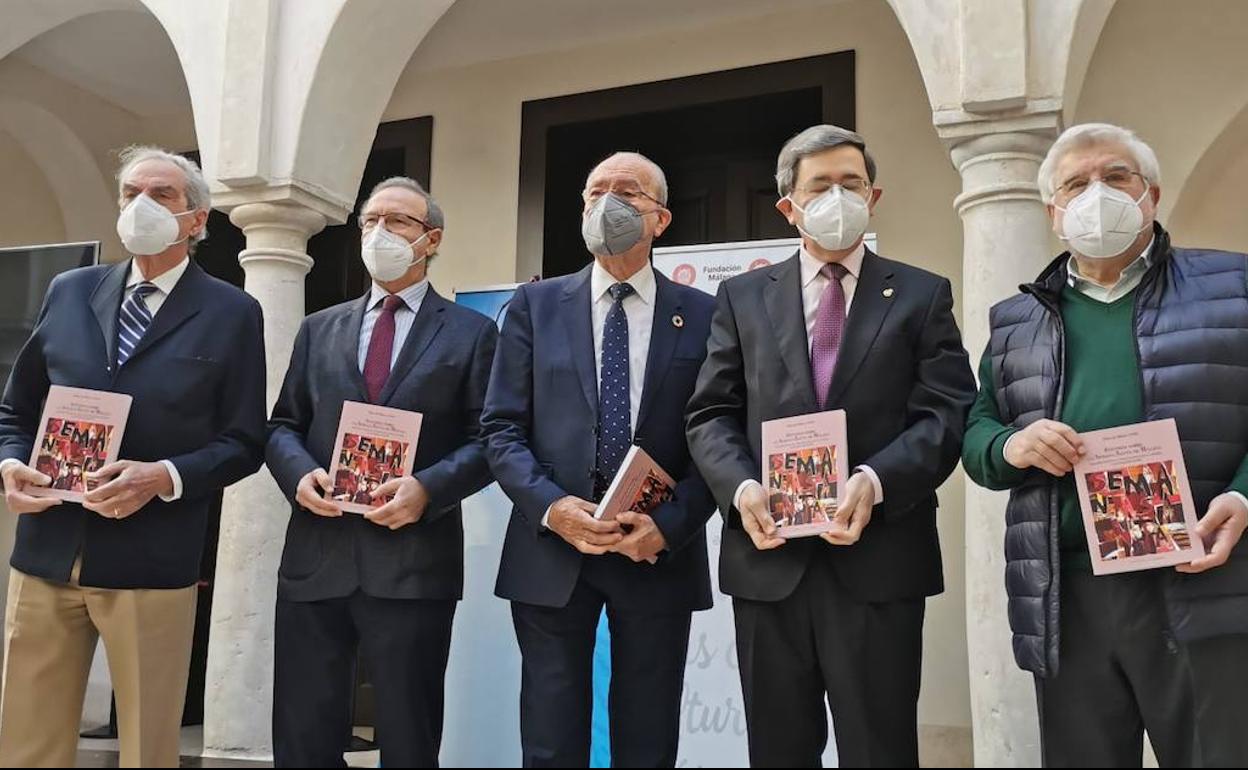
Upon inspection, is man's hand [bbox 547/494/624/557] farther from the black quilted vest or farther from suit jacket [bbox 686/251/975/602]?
the black quilted vest

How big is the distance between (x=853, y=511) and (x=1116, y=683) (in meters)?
0.65

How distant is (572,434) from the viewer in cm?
304

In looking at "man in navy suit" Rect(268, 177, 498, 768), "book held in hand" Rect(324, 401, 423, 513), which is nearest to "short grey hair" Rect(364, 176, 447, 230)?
"man in navy suit" Rect(268, 177, 498, 768)

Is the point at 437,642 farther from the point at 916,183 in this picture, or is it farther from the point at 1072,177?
the point at 916,183

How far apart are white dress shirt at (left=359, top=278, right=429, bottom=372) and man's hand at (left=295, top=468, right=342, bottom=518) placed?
0.36 m

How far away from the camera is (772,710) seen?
103 inches

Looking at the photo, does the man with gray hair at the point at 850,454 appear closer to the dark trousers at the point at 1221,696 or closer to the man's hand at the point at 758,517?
the man's hand at the point at 758,517

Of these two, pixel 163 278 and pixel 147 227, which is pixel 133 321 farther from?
pixel 147 227

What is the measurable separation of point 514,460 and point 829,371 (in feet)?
2.67

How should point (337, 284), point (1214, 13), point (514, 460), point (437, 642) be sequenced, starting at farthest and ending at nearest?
1. point (337, 284)
2. point (1214, 13)
3. point (437, 642)
4. point (514, 460)

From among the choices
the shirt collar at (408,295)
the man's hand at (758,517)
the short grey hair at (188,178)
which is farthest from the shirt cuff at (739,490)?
the short grey hair at (188,178)

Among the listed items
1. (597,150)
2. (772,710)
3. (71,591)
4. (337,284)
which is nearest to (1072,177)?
(772,710)

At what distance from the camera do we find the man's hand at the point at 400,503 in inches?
122

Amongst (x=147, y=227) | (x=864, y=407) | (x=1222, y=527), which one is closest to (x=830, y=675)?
(x=864, y=407)
